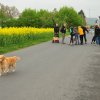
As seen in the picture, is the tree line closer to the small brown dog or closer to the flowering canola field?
the flowering canola field

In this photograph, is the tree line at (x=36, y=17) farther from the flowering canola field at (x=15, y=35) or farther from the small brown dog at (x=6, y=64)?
the small brown dog at (x=6, y=64)

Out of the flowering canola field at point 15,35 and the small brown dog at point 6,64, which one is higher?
the small brown dog at point 6,64

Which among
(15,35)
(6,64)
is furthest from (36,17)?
(6,64)

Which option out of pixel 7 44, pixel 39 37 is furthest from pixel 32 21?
pixel 7 44

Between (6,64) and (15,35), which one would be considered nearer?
(6,64)

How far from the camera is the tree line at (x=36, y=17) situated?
70619 millimetres

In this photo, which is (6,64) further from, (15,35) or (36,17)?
(36,17)

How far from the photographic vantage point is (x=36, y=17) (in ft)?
261

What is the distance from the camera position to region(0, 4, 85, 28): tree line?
70.6 metres

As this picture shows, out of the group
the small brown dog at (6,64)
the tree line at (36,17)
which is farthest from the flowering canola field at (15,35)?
the tree line at (36,17)

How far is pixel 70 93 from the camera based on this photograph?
370 inches

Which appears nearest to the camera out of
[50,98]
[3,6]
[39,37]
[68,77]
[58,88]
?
[50,98]

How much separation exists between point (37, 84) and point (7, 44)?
64.3 ft

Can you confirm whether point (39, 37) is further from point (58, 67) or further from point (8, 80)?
point (8, 80)
